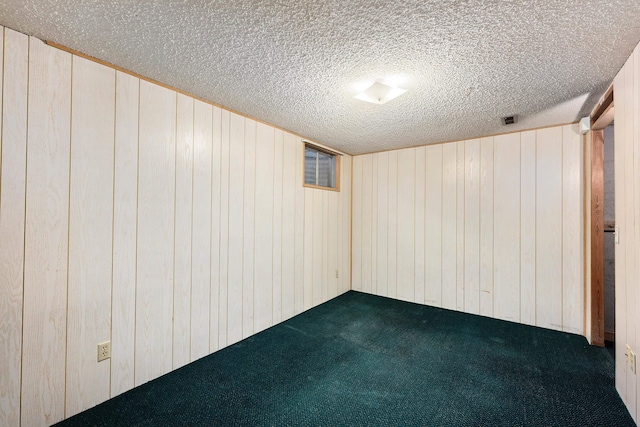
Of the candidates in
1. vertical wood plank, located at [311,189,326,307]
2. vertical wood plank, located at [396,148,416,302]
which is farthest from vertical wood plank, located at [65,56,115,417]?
vertical wood plank, located at [396,148,416,302]

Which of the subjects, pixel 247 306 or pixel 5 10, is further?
pixel 247 306

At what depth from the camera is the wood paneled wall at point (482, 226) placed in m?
2.86

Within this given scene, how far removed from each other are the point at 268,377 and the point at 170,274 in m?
1.09

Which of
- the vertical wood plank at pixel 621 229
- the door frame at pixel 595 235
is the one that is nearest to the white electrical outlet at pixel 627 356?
the vertical wood plank at pixel 621 229

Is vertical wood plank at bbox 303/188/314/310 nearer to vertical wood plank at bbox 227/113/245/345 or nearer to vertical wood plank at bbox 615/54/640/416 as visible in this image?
vertical wood plank at bbox 227/113/245/345

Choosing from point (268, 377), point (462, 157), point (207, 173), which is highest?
point (462, 157)

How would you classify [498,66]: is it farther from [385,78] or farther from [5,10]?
[5,10]

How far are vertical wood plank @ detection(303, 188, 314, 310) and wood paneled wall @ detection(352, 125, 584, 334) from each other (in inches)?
41.2

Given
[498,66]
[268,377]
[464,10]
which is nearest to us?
[464,10]

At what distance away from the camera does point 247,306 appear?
2.73 metres

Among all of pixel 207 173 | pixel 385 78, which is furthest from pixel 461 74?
pixel 207 173

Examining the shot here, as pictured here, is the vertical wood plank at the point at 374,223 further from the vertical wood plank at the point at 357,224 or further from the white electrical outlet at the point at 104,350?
the white electrical outlet at the point at 104,350

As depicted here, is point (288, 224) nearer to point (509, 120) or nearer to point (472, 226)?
point (472, 226)

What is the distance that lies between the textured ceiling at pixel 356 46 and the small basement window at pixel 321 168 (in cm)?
121
